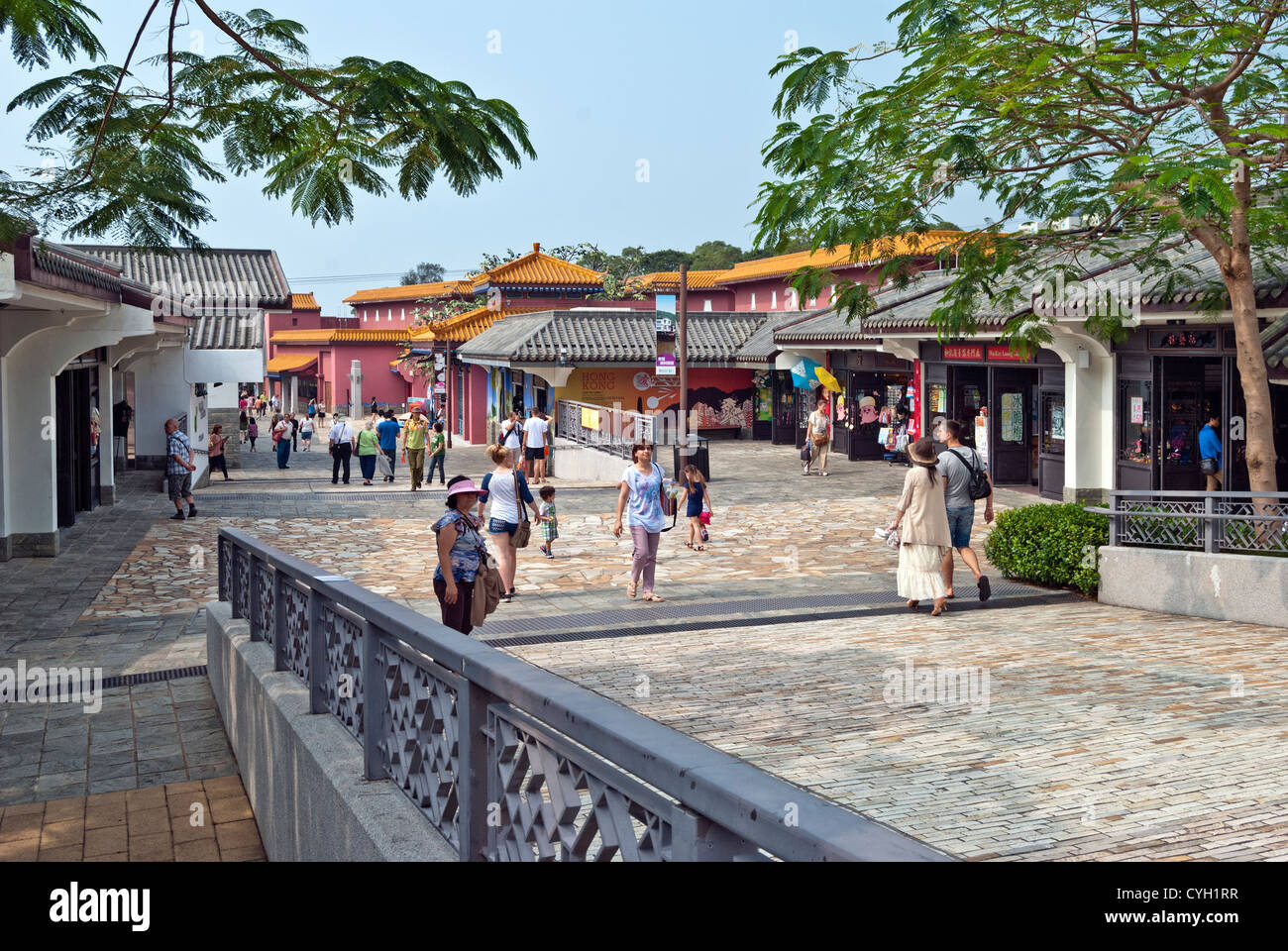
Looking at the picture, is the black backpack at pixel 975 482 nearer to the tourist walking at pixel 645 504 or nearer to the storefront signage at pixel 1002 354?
the tourist walking at pixel 645 504

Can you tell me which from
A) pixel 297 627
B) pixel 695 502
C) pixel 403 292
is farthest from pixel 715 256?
pixel 297 627

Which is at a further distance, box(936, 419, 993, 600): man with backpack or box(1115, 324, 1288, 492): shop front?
box(1115, 324, 1288, 492): shop front

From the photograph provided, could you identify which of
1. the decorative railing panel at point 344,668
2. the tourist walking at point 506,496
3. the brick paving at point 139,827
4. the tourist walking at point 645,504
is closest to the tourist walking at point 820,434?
the tourist walking at point 645,504

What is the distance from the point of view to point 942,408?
2664 cm

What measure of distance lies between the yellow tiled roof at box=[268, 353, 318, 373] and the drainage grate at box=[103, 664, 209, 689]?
63559 mm

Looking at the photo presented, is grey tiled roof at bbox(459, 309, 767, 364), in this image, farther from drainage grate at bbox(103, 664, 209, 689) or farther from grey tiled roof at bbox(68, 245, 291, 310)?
drainage grate at bbox(103, 664, 209, 689)

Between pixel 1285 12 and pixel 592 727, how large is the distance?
1229 cm

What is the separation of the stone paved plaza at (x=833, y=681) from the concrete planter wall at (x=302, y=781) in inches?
18.5

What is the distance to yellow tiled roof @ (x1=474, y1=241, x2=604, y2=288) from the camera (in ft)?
154

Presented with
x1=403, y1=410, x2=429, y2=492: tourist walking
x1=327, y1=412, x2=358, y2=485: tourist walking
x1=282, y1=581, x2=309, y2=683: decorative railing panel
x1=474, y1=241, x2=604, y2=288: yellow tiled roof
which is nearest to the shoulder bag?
x1=282, y1=581, x2=309, y2=683: decorative railing panel

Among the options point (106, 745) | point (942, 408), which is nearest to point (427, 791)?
point (106, 745)

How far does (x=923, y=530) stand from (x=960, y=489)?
2.94 feet
